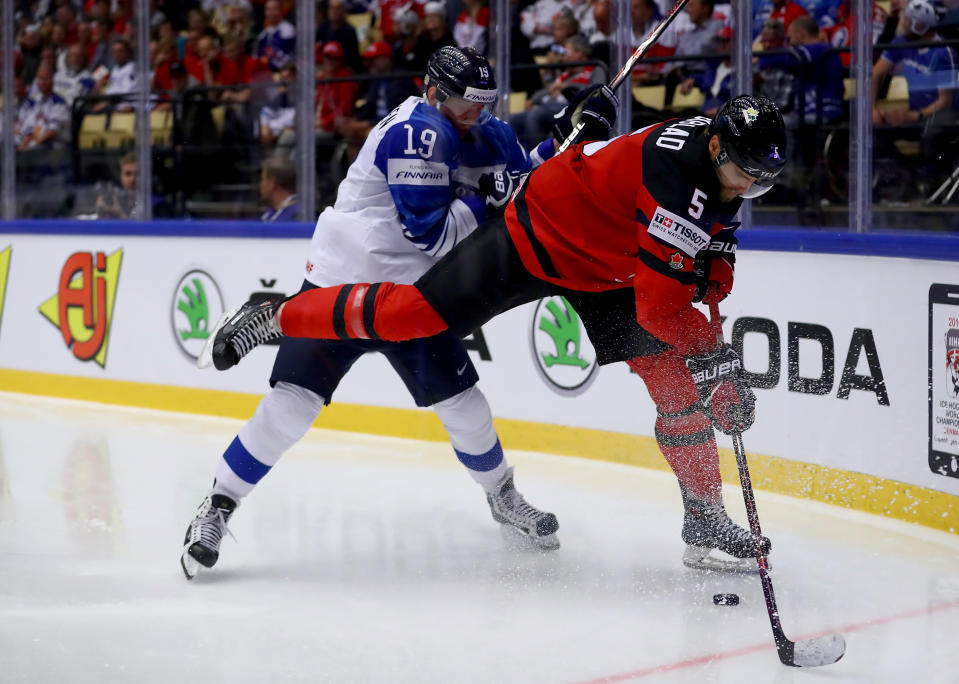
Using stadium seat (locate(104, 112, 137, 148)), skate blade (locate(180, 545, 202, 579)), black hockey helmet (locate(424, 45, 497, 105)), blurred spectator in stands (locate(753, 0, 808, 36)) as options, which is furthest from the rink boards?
skate blade (locate(180, 545, 202, 579))

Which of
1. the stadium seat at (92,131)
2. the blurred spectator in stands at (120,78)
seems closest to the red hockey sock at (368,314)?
the blurred spectator in stands at (120,78)

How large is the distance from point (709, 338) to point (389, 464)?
1.99 metres

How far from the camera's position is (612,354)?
297 centimetres

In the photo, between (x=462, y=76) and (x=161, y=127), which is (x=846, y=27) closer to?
(x=462, y=76)

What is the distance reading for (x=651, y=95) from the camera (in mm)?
4570

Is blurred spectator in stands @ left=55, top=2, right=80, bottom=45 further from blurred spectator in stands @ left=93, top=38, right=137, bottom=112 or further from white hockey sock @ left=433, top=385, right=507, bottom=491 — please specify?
white hockey sock @ left=433, top=385, right=507, bottom=491

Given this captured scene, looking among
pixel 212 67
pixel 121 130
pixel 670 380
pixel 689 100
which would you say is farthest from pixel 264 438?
pixel 121 130

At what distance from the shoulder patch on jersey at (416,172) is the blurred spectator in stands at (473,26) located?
207cm

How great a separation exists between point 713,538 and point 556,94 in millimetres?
2329

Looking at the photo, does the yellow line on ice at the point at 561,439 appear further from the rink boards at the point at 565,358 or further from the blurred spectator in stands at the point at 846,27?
the blurred spectator in stands at the point at 846,27

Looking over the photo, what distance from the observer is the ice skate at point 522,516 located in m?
3.32

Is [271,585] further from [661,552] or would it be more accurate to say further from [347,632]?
[661,552]

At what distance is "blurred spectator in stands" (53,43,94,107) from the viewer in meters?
6.35

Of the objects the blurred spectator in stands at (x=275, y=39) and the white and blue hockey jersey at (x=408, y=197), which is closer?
the white and blue hockey jersey at (x=408, y=197)
